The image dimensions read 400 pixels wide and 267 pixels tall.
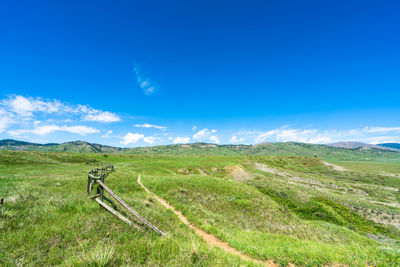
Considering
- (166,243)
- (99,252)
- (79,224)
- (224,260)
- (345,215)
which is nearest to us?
(99,252)

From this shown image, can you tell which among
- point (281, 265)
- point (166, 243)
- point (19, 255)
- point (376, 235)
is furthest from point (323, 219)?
point (19, 255)

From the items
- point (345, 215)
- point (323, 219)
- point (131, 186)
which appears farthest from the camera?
point (345, 215)

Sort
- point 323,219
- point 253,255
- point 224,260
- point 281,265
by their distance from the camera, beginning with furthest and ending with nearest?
point 323,219, point 253,255, point 281,265, point 224,260

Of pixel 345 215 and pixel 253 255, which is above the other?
pixel 253 255

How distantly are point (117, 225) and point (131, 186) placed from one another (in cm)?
1465

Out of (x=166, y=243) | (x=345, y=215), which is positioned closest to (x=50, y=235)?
(x=166, y=243)

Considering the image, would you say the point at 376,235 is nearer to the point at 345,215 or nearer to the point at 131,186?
the point at 345,215

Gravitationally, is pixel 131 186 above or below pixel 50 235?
below

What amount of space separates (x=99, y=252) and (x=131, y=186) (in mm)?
18041

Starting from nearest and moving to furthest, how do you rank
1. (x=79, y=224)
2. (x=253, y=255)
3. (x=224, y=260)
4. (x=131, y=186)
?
1. (x=224, y=260)
2. (x=79, y=224)
3. (x=253, y=255)
4. (x=131, y=186)

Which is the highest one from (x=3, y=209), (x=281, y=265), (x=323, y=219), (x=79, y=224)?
(x=3, y=209)

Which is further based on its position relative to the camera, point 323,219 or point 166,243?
point 323,219

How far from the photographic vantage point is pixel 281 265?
803 cm

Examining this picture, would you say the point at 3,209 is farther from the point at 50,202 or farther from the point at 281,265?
the point at 281,265
